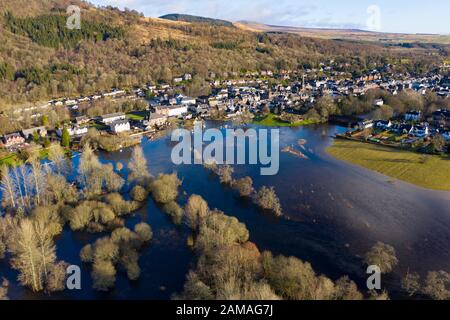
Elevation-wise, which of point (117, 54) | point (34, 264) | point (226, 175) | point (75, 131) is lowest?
point (34, 264)

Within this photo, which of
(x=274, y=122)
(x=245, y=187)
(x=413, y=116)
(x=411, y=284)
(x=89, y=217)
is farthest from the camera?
(x=274, y=122)

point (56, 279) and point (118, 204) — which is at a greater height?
point (118, 204)

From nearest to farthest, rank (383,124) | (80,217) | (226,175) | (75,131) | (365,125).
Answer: (80,217), (226,175), (75,131), (383,124), (365,125)

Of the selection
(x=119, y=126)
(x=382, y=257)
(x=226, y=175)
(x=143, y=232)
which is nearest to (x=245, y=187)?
(x=226, y=175)

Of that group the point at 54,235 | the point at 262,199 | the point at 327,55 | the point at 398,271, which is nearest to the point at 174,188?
the point at 262,199

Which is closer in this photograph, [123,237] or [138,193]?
[123,237]

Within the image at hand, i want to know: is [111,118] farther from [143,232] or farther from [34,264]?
[34,264]

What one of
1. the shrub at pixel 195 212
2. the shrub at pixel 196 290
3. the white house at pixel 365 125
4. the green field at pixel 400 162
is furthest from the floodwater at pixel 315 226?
the white house at pixel 365 125

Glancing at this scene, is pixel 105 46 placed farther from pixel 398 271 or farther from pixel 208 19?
pixel 208 19

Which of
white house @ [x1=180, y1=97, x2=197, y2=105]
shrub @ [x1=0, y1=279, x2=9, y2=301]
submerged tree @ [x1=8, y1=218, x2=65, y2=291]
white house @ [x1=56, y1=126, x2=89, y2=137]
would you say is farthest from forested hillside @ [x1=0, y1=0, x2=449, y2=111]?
shrub @ [x1=0, y1=279, x2=9, y2=301]

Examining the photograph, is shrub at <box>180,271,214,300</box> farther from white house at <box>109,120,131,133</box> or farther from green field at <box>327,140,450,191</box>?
white house at <box>109,120,131,133</box>
